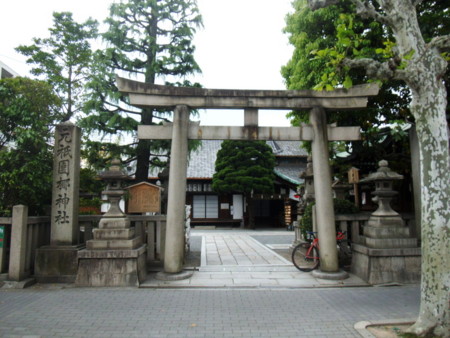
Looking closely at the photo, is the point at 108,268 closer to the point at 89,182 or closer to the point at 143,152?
the point at 89,182

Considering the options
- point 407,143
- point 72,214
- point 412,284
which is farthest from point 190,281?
point 407,143

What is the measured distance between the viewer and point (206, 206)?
85.7 ft

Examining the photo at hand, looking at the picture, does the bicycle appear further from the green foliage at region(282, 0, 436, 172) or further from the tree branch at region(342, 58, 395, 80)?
the tree branch at region(342, 58, 395, 80)

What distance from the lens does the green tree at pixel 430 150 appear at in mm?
4293

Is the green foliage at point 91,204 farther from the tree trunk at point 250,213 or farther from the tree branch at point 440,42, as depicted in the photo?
the tree trunk at point 250,213

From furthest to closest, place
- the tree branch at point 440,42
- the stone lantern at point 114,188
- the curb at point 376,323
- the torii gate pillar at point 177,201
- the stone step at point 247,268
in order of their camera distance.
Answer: the stone step at point 247,268
the stone lantern at point 114,188
the torii gate pillar at point 177,201
the curb at point 376,323
the tree branch at point 440,42

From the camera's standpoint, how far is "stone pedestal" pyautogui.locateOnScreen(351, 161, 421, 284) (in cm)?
745

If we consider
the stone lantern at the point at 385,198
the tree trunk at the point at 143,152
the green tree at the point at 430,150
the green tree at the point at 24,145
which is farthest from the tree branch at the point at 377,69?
the tree trunk at the point at 143,152

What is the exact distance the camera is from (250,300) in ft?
21.0

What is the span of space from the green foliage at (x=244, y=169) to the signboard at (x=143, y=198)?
13871 millimetres

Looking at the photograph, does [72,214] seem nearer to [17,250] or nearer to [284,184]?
[17,250]

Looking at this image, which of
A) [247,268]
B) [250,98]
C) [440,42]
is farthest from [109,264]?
[440,42]

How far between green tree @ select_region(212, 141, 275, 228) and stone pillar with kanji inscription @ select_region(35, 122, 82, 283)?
15375 millimetres

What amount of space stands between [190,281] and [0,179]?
16.8 feet
